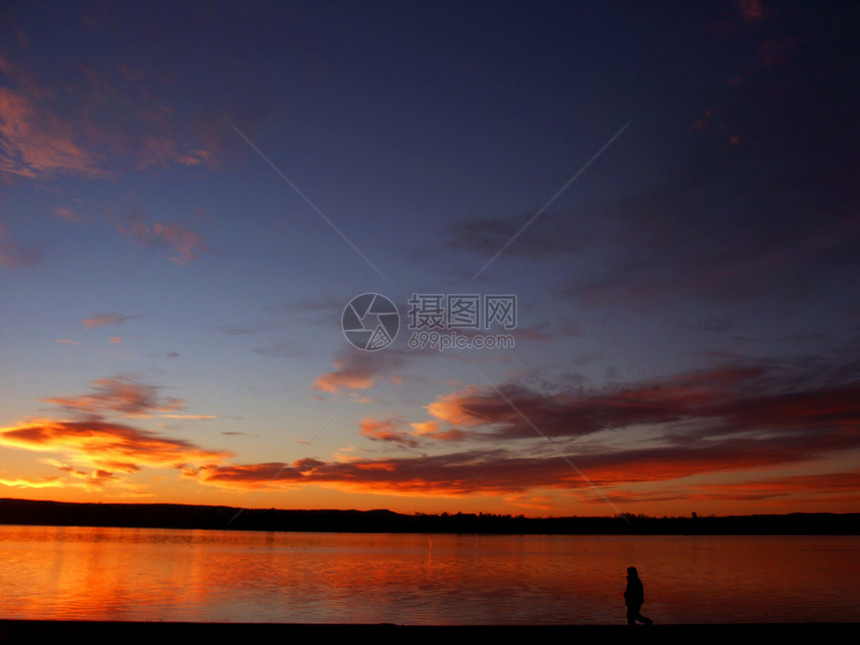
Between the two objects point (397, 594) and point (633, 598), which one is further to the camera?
point (397, 594)

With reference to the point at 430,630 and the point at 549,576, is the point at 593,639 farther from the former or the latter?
the point at 549,576

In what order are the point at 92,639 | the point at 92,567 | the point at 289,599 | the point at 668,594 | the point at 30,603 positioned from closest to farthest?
the point at 92,639 → the point at 30,603 → the point at 289,599 → the point at 668,594 → the point at 92,567

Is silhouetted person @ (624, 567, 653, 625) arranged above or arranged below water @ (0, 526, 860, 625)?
above

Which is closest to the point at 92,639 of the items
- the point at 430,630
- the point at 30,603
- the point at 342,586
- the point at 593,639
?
the point at 430,630

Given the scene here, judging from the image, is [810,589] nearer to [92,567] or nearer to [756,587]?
[756,587]

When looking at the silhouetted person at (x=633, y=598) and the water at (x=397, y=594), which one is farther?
the water at (x=397, y=594)

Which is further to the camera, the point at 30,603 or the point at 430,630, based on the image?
the point at 30,603

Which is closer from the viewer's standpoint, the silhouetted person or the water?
the silhouetted person

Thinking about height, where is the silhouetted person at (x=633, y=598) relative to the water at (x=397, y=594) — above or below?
above

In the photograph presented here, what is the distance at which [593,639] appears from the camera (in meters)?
19.5

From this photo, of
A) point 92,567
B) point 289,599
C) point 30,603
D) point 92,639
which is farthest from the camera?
point 92,567

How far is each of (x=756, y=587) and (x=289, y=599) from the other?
3822 centimetres

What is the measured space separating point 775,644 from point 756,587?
44.5 metres

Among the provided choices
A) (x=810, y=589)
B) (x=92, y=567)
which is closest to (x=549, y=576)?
(x=810, y=589)
